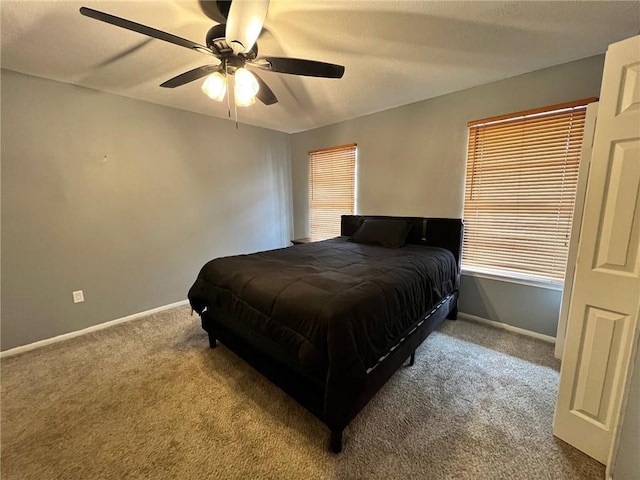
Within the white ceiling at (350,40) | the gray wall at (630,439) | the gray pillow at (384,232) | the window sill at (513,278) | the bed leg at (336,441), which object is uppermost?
the white ceiling at (350,40)

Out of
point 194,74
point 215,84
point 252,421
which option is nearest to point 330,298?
point 252,421

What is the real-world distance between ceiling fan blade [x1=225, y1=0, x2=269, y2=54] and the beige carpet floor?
216 cm

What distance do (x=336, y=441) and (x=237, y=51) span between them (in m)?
2.21

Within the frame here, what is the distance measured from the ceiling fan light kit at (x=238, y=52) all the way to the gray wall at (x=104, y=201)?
135 centimetres

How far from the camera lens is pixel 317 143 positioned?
4.11m

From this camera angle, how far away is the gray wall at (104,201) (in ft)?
7.54

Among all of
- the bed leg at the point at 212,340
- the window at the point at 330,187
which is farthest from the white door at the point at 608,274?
the window at the point at 330,187

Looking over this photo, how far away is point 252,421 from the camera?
5.26 feet

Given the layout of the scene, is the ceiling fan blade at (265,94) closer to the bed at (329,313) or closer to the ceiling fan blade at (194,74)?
the ceiling fan blade at (194,74)

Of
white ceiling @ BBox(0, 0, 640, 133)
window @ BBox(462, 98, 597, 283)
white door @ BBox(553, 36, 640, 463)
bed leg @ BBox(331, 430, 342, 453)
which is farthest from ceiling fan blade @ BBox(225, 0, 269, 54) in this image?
window @ BBox(462, 98, 597, 283)

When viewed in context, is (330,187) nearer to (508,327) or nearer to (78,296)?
(508,327)

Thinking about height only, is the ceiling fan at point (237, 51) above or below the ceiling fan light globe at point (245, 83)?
above

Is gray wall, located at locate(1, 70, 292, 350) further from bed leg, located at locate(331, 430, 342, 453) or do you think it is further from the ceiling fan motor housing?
bed leg, located at locate(331, 430, 342, 453)

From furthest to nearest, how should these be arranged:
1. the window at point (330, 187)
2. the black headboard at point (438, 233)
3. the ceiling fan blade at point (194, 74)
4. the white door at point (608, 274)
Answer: the window at point (330, 187)
the black headboard at point (438, 233)
the ceiling fan blade at point (194, 74)
the white door at point (608, 274)
